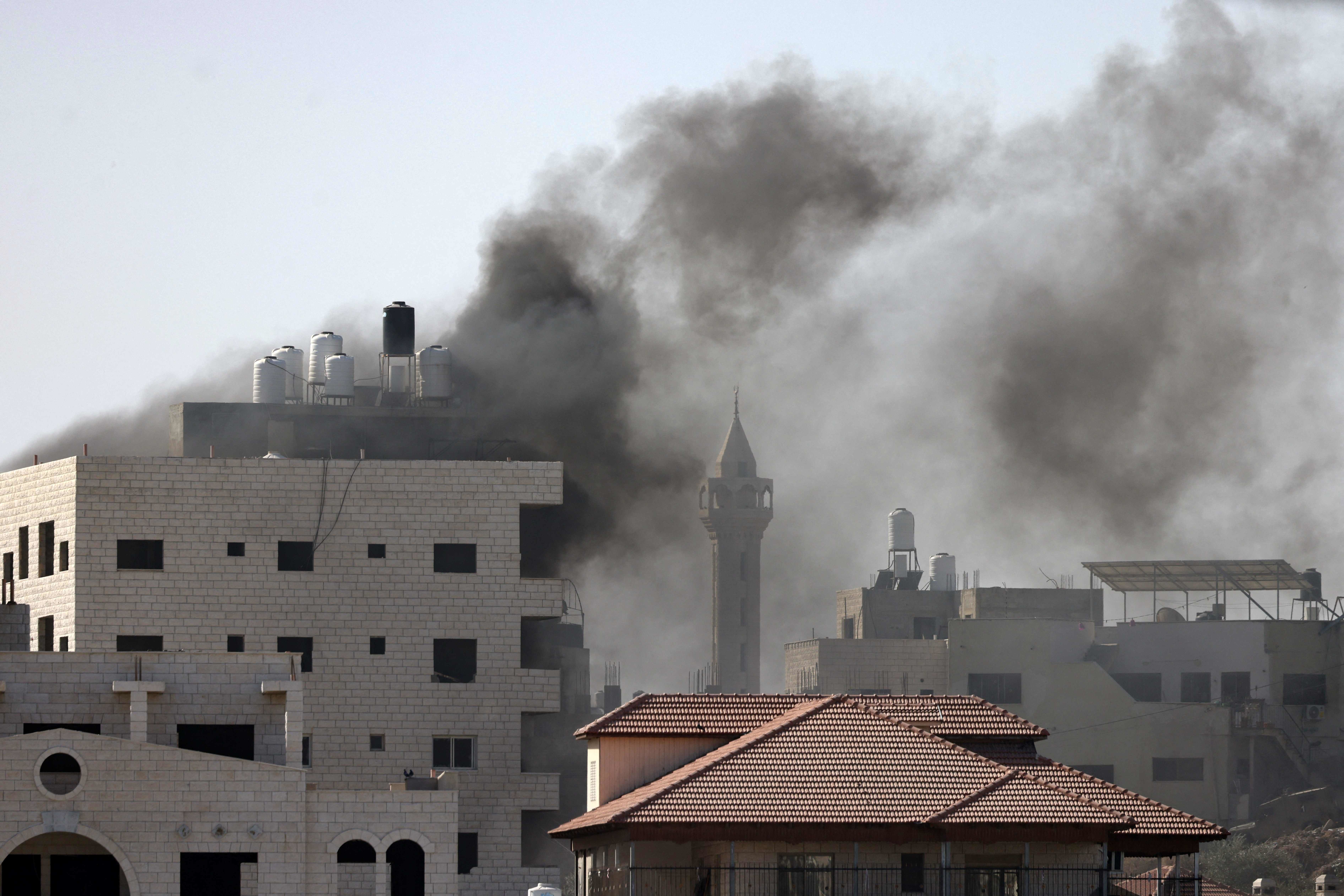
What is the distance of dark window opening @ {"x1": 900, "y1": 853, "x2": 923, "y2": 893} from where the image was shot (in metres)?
43.9

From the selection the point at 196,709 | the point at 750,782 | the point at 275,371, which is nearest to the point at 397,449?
the point at 275,371

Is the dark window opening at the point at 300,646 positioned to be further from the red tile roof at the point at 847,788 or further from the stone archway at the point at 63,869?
the red tile roof at the point at 847,788

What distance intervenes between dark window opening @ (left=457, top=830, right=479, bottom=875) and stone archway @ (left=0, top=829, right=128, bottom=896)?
2008 centimetres

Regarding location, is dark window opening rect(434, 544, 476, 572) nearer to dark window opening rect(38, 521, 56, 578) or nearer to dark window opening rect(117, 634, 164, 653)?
dark window opening rect(117, 634, 164, 653)

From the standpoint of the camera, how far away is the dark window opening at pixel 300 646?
66562 mm

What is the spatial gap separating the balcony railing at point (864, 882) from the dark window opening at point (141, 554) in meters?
27.7

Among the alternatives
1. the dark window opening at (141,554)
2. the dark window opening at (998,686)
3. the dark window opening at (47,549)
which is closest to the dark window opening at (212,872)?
the dark window opening at (141,554)

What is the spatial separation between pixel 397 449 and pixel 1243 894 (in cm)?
3625

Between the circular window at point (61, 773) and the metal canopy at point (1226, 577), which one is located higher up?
the metal canopy at point (1226, 577)

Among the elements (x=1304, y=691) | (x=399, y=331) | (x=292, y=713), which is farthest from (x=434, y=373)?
(x=1304, y=691)

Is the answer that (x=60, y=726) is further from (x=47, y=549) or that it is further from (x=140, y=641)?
(x=47, y=549)

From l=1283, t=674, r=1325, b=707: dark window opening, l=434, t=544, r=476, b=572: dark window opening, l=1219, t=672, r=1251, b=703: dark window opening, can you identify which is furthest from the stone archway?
l=1283, t=674, r=1325, b=707: dark window opening

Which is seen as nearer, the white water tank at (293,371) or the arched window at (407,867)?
the arched window at (407,867)

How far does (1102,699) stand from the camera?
84.4 metres
